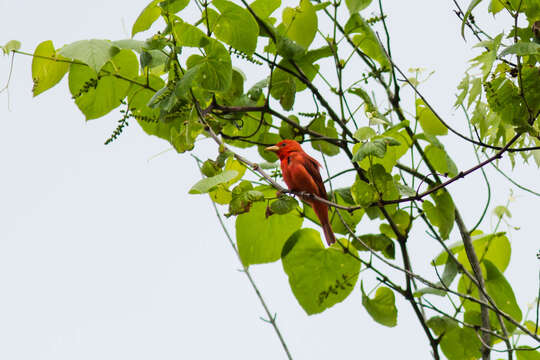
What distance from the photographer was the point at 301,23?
1829mm

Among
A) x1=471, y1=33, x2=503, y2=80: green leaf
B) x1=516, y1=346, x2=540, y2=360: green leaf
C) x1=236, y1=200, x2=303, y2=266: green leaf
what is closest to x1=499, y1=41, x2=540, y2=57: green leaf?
x1=471, y1=33, x2=503, y2=80: green leaf

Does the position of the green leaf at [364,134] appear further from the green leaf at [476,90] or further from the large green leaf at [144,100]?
the large green leaf at [144,100]

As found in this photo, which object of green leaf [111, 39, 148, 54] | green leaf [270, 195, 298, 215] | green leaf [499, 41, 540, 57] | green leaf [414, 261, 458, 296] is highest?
green leaf [111, 39, 148, 54]

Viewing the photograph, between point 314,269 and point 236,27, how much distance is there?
761 mm

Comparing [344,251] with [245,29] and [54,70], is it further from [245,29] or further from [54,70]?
[54,70]

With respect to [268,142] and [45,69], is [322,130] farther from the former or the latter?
[45,69]

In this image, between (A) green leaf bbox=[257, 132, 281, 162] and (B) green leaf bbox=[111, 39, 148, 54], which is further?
(A) green leaf bbox=[257, 132, 281, 162]

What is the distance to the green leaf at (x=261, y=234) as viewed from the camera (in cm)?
205

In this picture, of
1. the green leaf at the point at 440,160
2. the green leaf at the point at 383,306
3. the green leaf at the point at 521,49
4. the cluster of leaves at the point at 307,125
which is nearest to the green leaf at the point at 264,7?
the cluster of leaves at the point at 307,125

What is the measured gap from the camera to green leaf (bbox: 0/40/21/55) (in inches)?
64.6

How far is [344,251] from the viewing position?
1889 mm

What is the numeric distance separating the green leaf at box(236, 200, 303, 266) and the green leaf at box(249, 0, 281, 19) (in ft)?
1.95

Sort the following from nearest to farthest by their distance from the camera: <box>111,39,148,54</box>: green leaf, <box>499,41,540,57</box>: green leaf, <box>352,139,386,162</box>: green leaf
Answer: <box>499,41,540,57</box>: green leaf < <box>352,139,386,162</box>: green leaf < <box>111,39,148,54</box>: green leaf

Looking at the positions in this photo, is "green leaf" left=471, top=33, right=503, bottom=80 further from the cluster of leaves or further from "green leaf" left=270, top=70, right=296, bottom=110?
"green leaf" left=270, top=70, right=296, bottom=110
